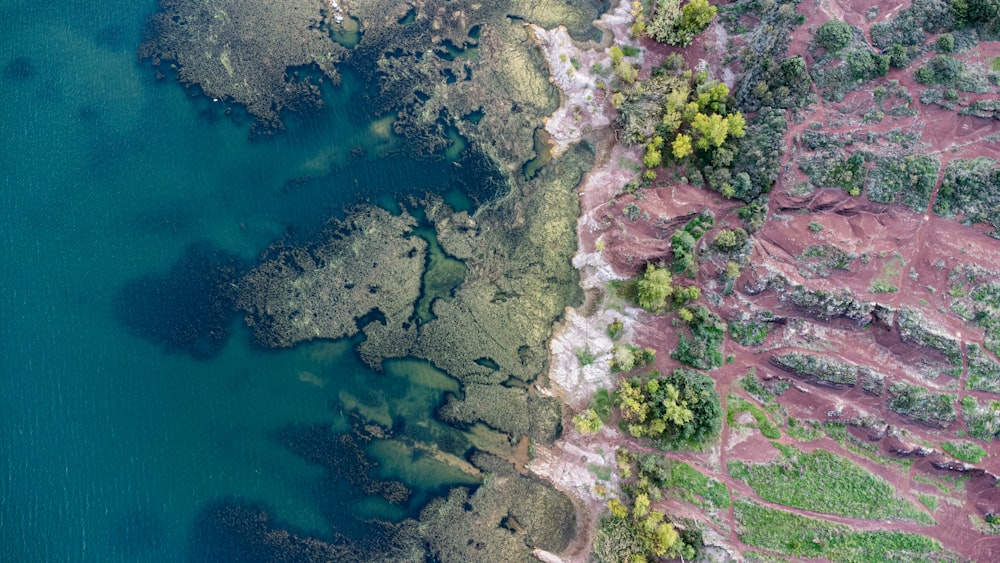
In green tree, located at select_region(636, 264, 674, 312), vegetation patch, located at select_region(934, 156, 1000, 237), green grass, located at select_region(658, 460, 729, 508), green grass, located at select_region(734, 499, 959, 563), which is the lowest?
green grass, located at select_region(734, 499, 959, 563)

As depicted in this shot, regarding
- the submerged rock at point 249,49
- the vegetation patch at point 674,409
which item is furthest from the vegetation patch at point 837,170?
the submerged rock at point 249,49

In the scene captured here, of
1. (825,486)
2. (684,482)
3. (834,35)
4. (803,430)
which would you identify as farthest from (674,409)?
(834,35)

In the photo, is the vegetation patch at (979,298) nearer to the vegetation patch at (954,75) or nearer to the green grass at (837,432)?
the green grass at (837,432)

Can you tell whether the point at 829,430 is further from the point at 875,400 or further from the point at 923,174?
the point at 923,174

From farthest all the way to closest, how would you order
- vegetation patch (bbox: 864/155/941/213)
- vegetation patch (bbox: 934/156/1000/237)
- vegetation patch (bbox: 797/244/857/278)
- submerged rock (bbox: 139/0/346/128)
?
submerged rock (bbox: 139/0/346/128) → vegetation patch (bbox: 797/244/857/278) → vegetation patch (bbox: 864/155/941/213) → vegetation patch (bbox: 934/156/1000/237)

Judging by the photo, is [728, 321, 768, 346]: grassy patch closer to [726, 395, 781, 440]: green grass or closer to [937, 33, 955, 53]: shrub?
[726, 395, 781, 440]: green grass

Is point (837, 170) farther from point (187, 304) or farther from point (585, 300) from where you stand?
point (187, 304)

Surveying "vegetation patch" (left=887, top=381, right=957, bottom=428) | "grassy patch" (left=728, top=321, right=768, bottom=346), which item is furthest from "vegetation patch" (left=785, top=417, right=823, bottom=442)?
"grassy patch" (left=728, top=321, right=768, bottom=346)

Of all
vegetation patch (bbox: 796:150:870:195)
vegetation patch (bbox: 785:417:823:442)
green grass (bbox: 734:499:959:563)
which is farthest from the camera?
vegetation patch (bbox: 796:150:870:195)

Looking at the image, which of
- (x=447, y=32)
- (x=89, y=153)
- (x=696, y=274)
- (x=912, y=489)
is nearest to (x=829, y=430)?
(x=912, y=489)
